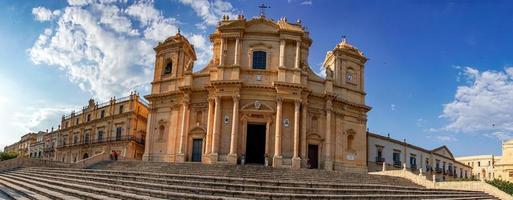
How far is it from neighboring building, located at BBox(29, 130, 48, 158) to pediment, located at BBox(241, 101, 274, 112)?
48.9 m

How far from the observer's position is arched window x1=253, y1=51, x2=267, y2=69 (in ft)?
108

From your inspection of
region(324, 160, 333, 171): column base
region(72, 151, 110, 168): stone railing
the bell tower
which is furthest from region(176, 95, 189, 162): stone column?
region(324, 160, 333, 171): column base

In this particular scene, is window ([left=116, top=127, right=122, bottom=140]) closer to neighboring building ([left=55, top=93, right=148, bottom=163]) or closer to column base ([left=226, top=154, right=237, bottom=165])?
neighboring building ([left=55, top=93, right=148, bottom=163])

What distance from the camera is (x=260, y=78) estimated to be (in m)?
32.1

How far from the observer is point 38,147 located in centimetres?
7100

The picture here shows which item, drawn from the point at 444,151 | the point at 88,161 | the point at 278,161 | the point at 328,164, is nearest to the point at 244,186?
the point at 278,161

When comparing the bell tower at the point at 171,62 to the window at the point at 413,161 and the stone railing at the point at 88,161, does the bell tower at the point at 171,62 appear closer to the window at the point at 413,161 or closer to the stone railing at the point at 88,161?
the stone railing at the point at 88,161

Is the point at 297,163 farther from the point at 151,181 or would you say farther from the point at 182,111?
the point at 151,181

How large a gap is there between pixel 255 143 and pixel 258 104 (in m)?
2.93

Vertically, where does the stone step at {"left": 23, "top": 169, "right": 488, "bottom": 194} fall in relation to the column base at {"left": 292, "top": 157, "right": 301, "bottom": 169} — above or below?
below

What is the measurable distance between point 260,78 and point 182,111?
6.64 metres

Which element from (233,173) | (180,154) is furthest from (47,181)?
(180,154)

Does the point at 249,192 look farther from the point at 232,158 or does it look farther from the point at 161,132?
the point at 161,132

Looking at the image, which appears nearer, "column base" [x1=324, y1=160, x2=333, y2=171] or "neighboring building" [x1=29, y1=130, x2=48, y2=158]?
"column base" [x1=324, y1=160, x2=333, y2=171]
